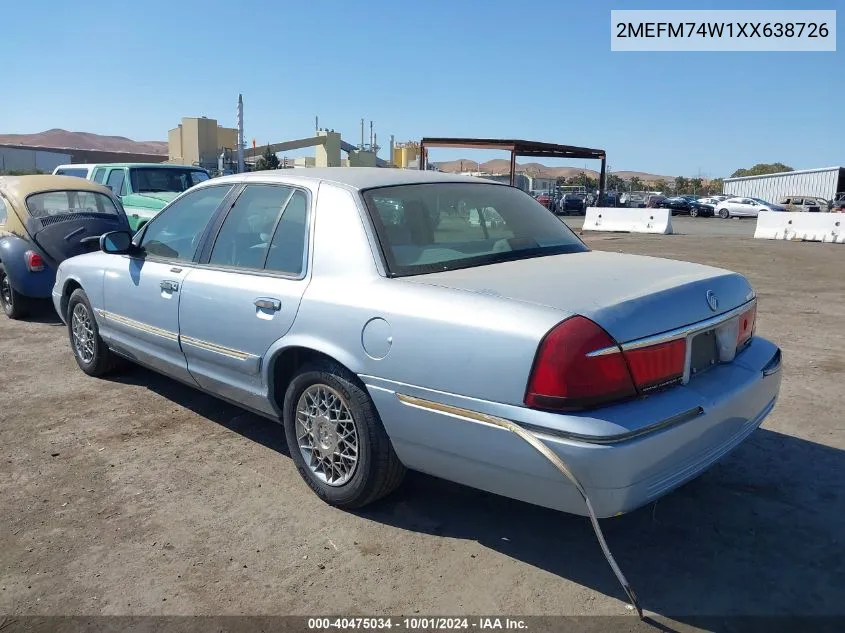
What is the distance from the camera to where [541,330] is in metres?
2.56

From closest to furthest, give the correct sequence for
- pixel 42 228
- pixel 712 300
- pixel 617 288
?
pixel 617 288
pixel 712 300
pixel 42 228

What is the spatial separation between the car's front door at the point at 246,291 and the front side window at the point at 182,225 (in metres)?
0.21

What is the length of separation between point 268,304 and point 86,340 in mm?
2742

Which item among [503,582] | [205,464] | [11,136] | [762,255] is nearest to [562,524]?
[503,582]

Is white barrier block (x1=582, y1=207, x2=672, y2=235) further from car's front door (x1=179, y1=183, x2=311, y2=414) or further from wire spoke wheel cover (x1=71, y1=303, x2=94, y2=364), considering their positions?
car's front door (x1=179, y1=183, x2=311, y2=414)

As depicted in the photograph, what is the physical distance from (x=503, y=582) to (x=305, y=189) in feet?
7.16

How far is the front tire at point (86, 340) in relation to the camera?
534 centimetres

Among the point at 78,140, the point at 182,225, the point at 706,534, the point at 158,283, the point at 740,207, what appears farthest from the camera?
the point at 78,140

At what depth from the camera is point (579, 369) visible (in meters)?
2.51

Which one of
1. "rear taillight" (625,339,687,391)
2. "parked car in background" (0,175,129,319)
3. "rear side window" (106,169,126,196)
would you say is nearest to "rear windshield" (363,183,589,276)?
"rear taillight" (625,339,687,391)

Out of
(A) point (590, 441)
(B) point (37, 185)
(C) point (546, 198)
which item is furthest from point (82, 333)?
(C) point (546, 198)

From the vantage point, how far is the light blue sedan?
101 inches

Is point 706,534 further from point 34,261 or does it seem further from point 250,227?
point 34,261

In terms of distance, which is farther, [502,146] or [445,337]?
[502,146]
